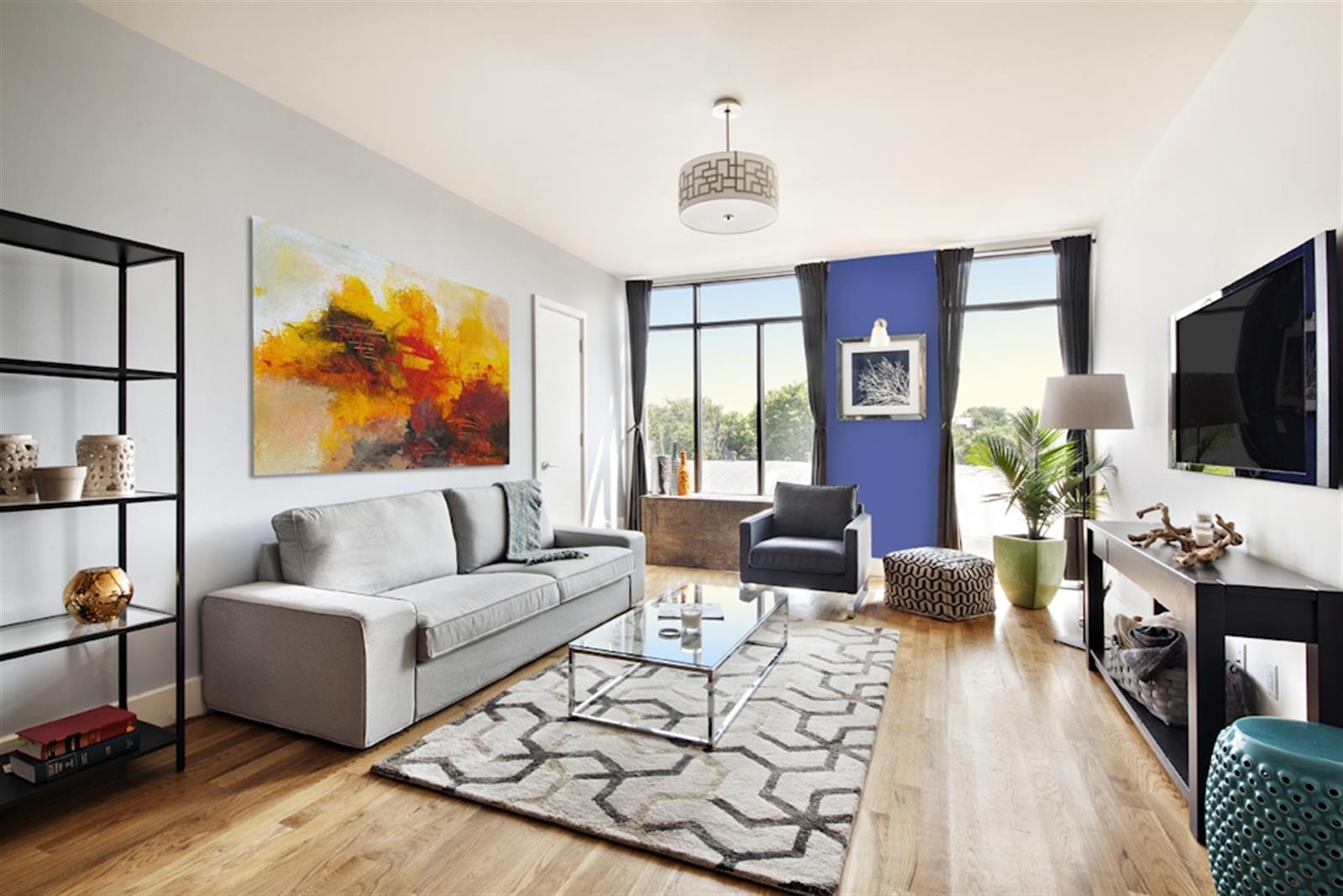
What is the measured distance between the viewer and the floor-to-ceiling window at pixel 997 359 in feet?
17.3

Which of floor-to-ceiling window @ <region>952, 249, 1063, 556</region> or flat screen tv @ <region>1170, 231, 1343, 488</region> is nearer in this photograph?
flat screen tv @ <region>1170, 231, 1343, 488</region>

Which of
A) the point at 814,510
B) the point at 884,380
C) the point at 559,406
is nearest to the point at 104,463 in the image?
the point at 559,406

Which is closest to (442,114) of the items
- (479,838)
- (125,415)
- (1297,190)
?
(125,415)

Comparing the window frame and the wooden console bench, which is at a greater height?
the window frame

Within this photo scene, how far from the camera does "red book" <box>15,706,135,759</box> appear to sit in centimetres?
203

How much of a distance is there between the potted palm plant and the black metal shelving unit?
446 centimetres

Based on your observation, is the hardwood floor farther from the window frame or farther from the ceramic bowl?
the window frame

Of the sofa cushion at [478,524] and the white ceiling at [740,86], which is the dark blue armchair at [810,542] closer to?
the sofa cushion at [478,524]

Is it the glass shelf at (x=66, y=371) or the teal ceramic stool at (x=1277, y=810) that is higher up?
the glass shelf at (x=66, y=371)

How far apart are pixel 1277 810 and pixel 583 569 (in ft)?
9.41

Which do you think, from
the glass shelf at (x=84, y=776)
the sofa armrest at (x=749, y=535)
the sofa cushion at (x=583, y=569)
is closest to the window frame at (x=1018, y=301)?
the sofa armrest at (x=749, y=535)

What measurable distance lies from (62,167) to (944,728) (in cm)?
381

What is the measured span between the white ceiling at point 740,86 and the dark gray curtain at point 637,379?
6.80ft

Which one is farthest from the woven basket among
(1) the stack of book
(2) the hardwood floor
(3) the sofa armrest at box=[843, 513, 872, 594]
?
(1) the stack of book
